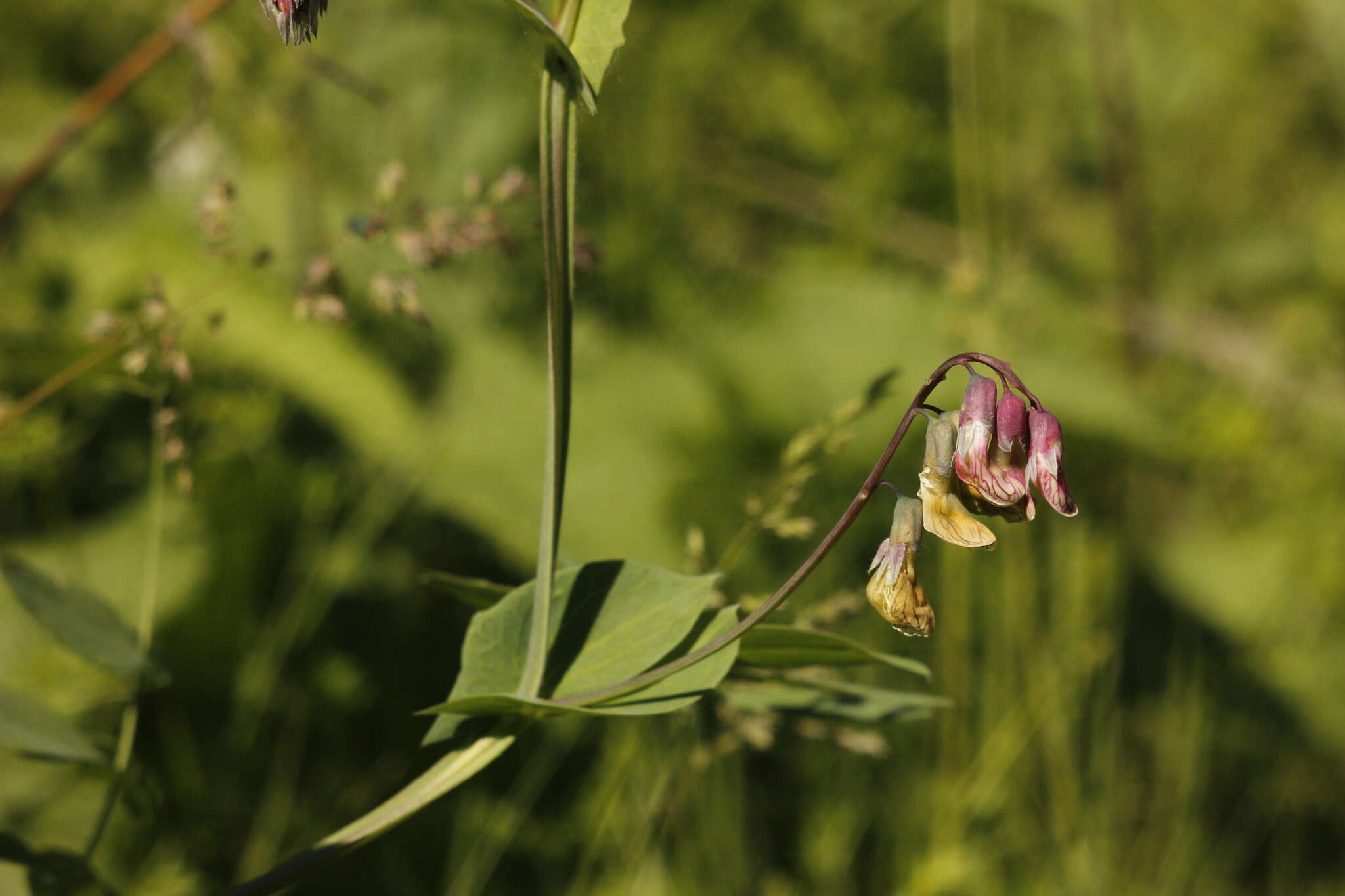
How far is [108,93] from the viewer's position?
1.09 meters

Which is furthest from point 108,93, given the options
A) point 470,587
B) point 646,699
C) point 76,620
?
point 646,699

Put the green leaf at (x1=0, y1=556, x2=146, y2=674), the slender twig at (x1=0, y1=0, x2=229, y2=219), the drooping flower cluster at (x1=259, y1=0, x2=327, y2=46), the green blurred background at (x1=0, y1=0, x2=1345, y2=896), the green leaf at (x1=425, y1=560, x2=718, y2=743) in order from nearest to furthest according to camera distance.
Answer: the drooping flower cluster at (x1=259, y1=0, x2=327, y2=46) → the green leaf at (x1=425, y1=560, x2=718, y2=743) → the green leaf at (x1=0, y1=556, x2=146, y2=674) → the slender twig at (x1=0, y1=0, x2=229, y2=219) → the green blurred background at (x1=0, y1=0, x2=1345, y2=896)

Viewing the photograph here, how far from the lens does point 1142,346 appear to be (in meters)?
2.21

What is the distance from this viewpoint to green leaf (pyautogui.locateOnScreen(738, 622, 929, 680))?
51cm

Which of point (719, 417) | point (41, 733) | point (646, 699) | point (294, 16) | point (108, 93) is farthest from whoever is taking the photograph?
point (719, 417)

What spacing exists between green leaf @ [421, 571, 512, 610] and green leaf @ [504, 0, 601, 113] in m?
0.23

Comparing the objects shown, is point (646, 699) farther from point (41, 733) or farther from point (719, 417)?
point (719, 417)

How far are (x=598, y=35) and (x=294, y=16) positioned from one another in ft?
0.40

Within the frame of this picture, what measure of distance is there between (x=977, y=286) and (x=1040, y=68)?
52.7 inches

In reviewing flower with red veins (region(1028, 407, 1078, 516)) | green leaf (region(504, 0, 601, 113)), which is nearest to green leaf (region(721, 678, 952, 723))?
flower with red veins (region(1028, 407, 1078, 516))

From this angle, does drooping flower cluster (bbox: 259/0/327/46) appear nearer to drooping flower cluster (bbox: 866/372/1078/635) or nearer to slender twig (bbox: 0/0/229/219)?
drooping flower cluster (bbox: 866/372/1078/635)

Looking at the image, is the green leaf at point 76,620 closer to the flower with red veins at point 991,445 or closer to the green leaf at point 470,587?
the green leaf at point 470,587

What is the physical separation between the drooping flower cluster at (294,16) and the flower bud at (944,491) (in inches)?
11.5

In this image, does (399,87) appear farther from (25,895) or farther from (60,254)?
(25,895)
